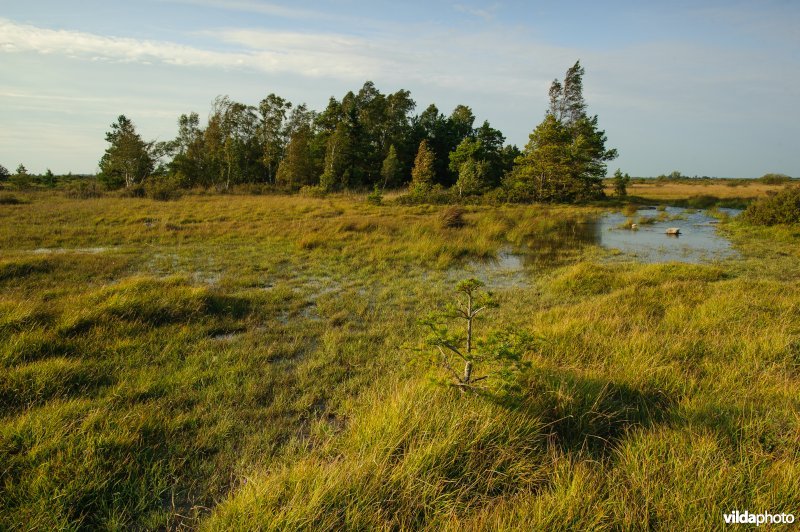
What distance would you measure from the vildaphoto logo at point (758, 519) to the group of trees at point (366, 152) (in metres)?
30.4

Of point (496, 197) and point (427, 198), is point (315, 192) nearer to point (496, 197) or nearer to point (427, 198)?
point (427, 198)

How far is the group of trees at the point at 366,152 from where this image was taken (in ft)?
112

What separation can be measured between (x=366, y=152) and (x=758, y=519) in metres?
46.2

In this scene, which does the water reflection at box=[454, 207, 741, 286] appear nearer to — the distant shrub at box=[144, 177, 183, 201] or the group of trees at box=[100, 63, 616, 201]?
the group of trees at box=[100, 63, 616, 201]

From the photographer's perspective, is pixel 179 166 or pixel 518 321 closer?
pixel 518 321

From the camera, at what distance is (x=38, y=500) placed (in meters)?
2.23

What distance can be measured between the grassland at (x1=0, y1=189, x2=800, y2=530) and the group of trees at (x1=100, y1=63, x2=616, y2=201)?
26.7m

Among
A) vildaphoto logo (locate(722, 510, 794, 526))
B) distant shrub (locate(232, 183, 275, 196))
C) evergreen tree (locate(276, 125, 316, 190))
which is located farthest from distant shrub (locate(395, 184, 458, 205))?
vildaphoto logo (locate(722, 510, 794, 526))

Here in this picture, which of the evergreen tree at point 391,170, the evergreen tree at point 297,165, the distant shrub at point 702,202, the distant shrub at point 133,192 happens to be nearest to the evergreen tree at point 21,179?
the distant shrub at point 133,192

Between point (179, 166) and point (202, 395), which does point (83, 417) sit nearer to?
point (202, 395)

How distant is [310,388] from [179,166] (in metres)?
46.4

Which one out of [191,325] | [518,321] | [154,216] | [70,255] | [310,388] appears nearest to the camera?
[310,388]

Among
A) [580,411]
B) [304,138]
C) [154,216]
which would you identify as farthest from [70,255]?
[304,138]

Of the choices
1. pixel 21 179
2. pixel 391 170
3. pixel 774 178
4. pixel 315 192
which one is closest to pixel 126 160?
pixel 21 179
